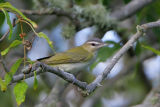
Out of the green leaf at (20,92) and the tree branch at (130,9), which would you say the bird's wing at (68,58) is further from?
the green leaf at (20,92)

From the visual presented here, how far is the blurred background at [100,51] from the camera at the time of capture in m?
5.09

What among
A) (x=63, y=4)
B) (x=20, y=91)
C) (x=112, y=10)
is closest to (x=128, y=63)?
(x=112, y=10)

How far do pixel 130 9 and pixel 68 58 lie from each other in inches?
56.4

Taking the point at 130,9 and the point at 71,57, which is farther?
the point at 130,9

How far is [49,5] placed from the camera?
5.25 metres

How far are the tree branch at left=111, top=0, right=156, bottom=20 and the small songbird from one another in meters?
0.62

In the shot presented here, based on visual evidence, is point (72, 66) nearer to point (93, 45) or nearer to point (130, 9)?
point (93, 45)

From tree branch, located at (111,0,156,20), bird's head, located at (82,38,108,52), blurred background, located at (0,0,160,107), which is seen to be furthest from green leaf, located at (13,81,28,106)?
tree branch, located at (111,0,156,20)

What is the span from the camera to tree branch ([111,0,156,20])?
5.36 metres

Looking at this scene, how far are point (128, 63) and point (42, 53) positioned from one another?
6.10 feet

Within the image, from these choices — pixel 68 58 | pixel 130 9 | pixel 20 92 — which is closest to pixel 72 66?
pixel 68 58

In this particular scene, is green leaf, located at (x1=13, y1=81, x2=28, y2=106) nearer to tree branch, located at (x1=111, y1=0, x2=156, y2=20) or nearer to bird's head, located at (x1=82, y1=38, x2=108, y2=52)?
bird's head, located at (x1=82, y1=38, x2=108, y2=52)

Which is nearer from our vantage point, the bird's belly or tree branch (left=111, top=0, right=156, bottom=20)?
the bird's belly

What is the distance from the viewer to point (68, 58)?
4930 mm
